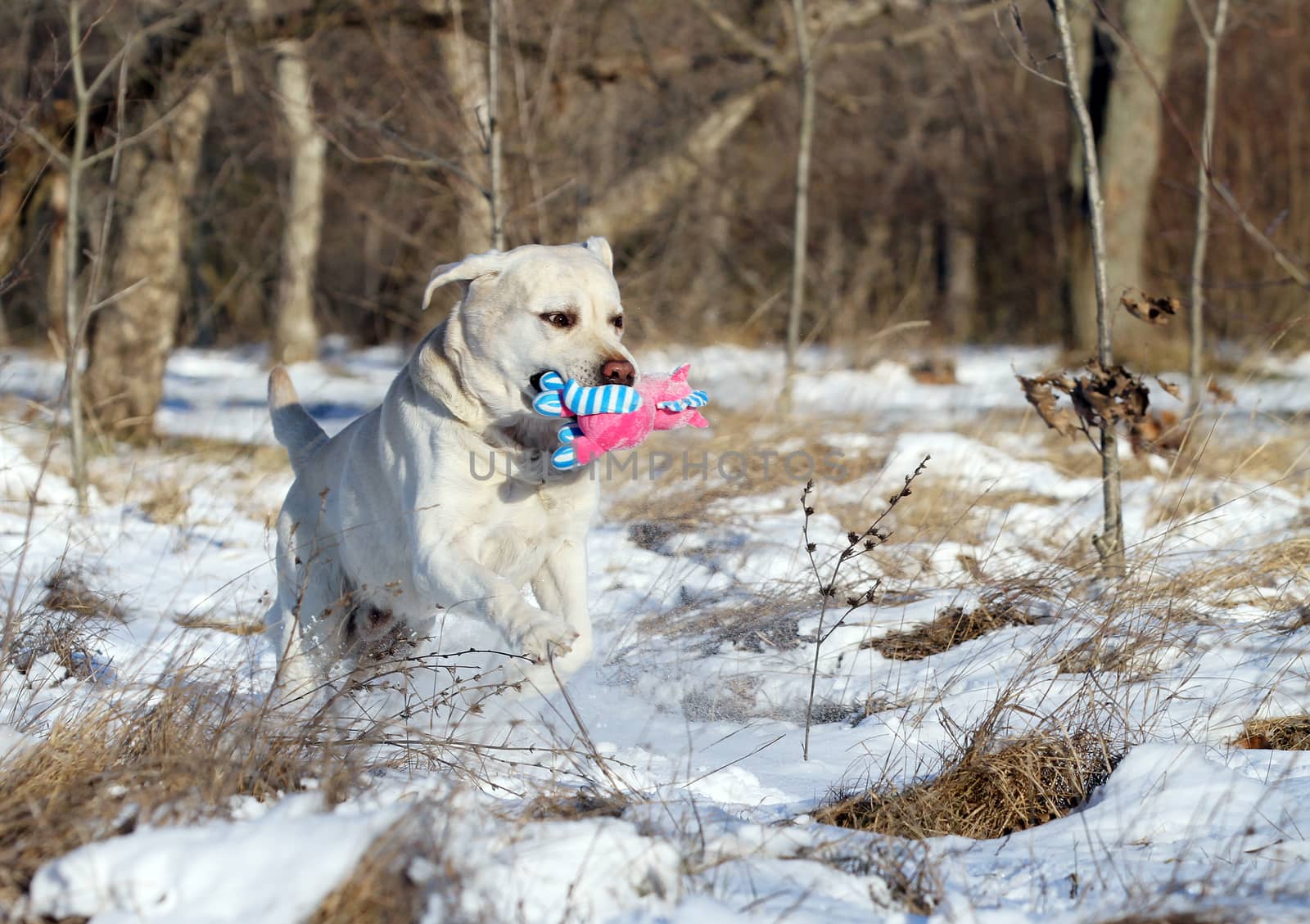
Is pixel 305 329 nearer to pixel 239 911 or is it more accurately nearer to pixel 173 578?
pixel 173 578

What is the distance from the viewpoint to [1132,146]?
1033cm

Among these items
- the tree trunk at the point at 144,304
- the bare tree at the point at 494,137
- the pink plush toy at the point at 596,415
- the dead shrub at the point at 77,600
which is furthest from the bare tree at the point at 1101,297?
the tree trunk at the point at 144,304

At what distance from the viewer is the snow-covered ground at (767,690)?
6.53 feet

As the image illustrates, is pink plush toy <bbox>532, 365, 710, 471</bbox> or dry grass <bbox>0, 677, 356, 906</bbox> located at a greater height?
pink plush toy <bbox>532, 365, 710, 471</bbox>

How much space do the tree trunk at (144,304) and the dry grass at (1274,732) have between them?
714 centimetres

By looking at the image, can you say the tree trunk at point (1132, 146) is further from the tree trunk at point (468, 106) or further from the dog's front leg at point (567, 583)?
the dog's front leg at point (567, 583)

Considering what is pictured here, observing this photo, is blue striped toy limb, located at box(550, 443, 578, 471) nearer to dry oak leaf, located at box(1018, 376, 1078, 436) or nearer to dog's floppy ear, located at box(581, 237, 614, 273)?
dog's floppy ear, located at box(581, 237, 614, 273)

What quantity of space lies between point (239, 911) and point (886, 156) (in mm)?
16951

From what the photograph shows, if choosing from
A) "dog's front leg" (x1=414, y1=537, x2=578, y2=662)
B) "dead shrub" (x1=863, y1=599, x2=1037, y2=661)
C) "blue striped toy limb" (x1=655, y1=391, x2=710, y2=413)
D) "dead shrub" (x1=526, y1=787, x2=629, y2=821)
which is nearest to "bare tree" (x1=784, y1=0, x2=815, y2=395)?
"dead shrub" (x1=863, y1=599, x2=1037, y2=661)

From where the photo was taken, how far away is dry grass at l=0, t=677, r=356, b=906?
80.3 inches

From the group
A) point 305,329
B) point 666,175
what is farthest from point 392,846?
point 305,329

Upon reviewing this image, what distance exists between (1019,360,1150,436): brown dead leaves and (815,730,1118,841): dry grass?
1.59m

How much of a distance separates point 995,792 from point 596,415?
1382 mm

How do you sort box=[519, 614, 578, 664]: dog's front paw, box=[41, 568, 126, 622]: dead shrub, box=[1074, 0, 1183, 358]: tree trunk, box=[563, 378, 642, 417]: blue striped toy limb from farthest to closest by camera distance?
box=[1074, 0, 1183, 358]: tree trunk, box=[41, 568, 126, 622]: dead shrub, box=[563, 378, 642, 417]: blue striped toy limb, box=[519, 614, 578, 664]: dog's front paw
